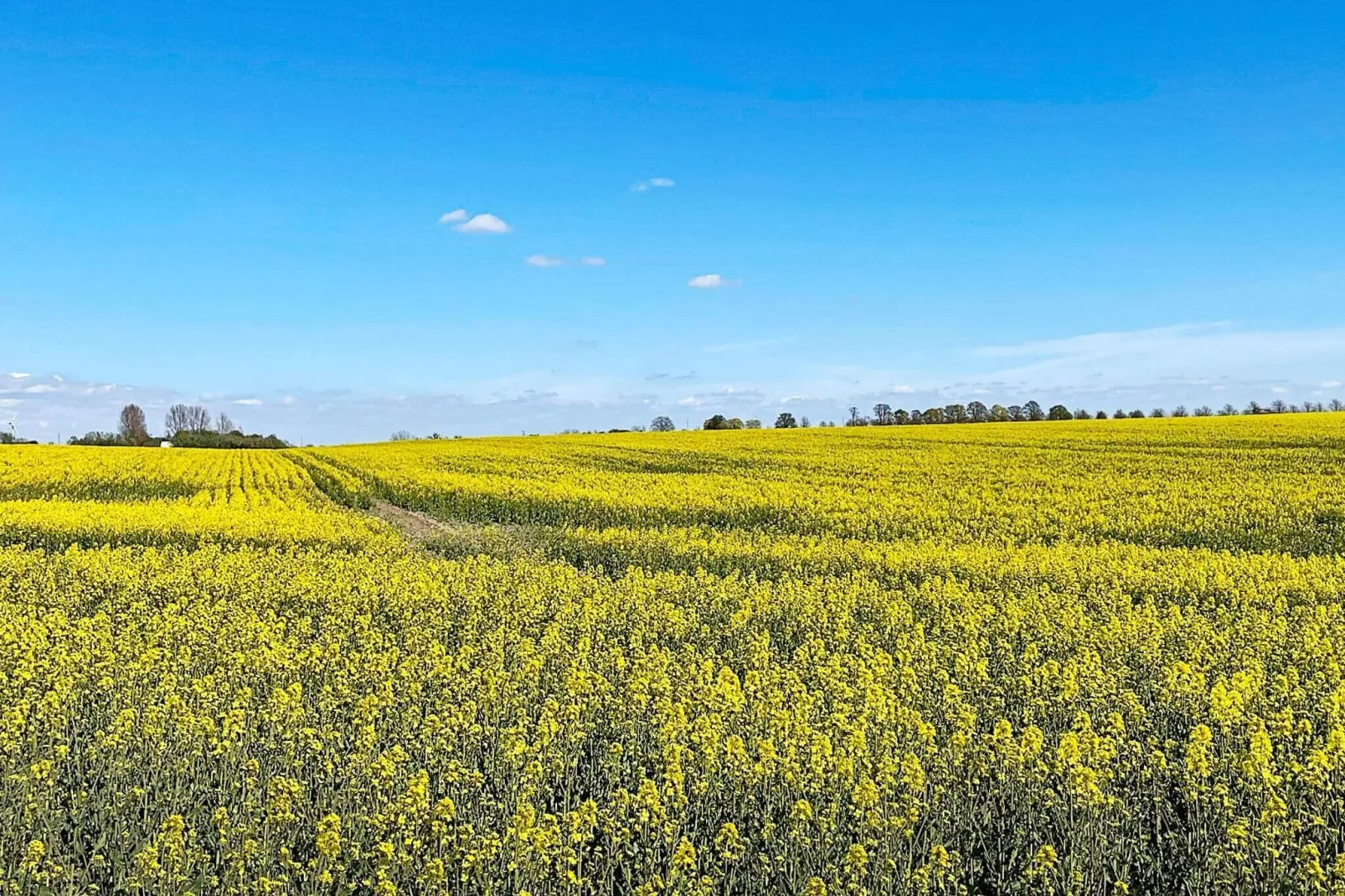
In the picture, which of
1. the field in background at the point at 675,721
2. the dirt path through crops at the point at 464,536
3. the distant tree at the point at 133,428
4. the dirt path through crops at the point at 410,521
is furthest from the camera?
the distant tree at the point at 133,428

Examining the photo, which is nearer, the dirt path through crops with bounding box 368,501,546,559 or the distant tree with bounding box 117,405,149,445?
the dirt path through crops with bounding box 368,501,546,559

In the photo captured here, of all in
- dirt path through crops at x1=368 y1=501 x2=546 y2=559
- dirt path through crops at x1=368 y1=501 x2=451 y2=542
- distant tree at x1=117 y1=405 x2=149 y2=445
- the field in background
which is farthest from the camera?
distant tree at x1=117 y1=405 x2=149 y2=445

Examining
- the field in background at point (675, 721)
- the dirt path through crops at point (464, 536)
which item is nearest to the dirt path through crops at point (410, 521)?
the dirt path through crops at point (464, 536)

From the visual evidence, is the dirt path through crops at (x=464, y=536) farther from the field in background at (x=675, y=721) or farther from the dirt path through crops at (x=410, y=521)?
the field in background at (x=675, y=721)

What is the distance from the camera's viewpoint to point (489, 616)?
11898 mm

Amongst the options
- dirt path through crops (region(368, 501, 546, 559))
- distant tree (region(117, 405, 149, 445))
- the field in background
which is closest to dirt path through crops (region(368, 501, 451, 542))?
dirt path through crops (region(368, 501, 546, 559))

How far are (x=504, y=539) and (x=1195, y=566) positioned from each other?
1326cm

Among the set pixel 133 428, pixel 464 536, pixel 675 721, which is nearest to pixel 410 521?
pixel 464 536

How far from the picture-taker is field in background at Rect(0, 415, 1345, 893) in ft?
17.9

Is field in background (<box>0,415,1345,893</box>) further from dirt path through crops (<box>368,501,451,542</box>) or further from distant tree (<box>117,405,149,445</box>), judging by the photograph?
distant tree (<box>117,405,149,445</box>)

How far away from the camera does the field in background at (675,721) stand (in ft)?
17.9

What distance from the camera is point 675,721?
6.82m

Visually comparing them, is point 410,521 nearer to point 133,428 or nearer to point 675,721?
point 675,721

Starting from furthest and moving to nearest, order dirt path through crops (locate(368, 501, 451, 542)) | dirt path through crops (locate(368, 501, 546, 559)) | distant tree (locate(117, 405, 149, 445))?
distant tree (locate(117, 405, 149, 445)), dirt path through crops (locate(368, 501, 451, 542)), dirt path through crops (locate(368, 501, 546, 559))
